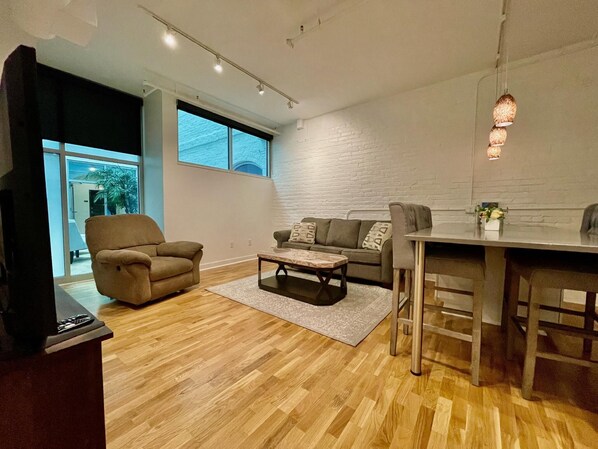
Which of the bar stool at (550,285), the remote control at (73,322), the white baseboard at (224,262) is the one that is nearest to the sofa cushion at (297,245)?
the white baseboard at (224,262)

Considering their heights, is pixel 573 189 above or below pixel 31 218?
above

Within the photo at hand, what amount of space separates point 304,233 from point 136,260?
2.52 m

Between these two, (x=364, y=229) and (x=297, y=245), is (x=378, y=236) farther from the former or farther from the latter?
(x=297, y=245)

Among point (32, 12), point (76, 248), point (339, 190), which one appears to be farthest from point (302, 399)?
point (76, 248)

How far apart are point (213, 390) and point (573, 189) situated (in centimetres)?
402

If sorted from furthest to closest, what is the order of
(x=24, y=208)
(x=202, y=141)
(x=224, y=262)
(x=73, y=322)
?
(x=224, y=262), (x=202, y=141), (x=73, y=322), (x=24, y=208)

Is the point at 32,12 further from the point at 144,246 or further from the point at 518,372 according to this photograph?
the point at 518,372

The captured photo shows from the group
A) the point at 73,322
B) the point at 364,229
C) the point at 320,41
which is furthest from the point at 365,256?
the point at 73,322

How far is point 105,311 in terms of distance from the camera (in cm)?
231

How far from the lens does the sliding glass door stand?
3.17 m

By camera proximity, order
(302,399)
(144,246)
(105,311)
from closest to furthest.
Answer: (302,399) → (105,311) → (144,246)

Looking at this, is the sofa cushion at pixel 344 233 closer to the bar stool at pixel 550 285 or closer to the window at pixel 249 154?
the window at pixel 249 154

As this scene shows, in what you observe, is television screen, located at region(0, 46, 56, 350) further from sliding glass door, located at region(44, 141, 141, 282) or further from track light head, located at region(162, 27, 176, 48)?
sliding glass door, located at region(44, 141, 141, 282)

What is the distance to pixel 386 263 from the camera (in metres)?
3.00
